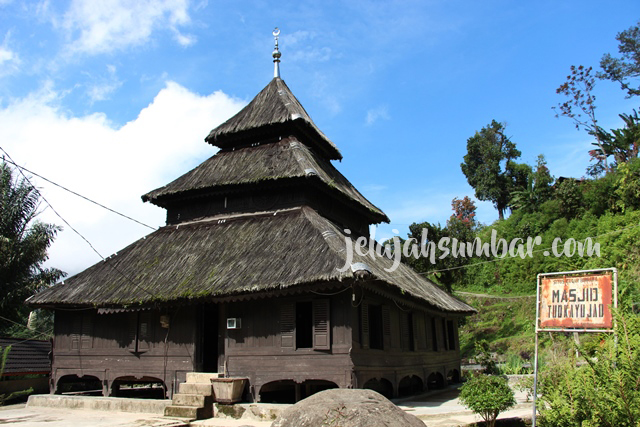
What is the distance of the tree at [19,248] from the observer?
79.7 ft

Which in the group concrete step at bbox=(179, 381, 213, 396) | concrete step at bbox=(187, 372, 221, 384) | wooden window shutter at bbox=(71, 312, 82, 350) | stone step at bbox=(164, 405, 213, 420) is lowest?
stone step at bbox=(164, 405, 213, 420)

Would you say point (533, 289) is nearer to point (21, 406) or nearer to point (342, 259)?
point (342, 259)

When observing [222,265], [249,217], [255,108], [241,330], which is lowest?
[241,330]

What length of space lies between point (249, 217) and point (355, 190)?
552 cm

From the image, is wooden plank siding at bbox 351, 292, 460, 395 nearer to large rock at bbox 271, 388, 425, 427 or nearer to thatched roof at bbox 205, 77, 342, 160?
large rock at bbox 271, 388, 425, 427

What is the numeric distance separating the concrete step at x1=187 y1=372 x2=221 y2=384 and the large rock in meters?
7.67

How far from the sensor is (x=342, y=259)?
465 inches

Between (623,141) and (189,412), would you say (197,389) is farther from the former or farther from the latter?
(623,141)

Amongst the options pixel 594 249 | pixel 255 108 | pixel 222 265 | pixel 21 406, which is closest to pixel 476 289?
pixel 594 249

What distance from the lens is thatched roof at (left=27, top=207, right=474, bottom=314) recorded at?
40.3 ft

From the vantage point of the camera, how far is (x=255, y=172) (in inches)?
656

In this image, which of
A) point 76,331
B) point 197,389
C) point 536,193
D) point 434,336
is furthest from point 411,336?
point 536,193

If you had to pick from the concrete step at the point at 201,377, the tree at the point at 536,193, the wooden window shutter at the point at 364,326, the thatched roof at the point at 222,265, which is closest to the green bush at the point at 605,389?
the thatched roof at the point at 222,265

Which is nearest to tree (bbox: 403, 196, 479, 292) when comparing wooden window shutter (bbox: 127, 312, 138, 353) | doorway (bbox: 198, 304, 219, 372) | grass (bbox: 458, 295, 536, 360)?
grass (bbox: 458, 295, 536, 360)
